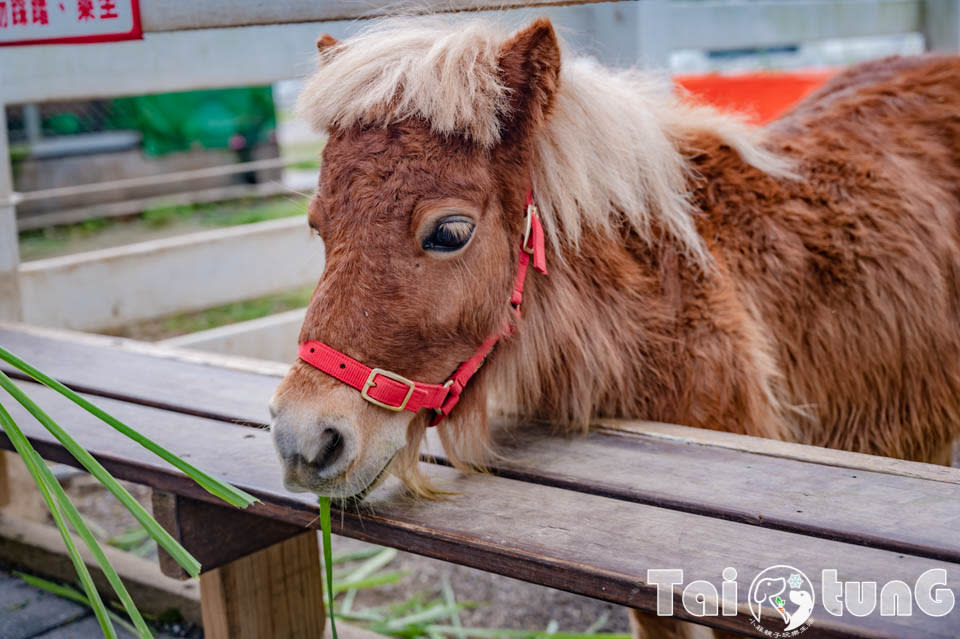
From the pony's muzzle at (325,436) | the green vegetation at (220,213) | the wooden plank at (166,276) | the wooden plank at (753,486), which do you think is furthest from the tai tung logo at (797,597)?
the green vegetation at (220,213)

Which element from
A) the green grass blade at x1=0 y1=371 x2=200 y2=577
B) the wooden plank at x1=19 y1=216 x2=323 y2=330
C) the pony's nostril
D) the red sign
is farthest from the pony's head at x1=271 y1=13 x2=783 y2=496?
the wooden plank at x1=19 y1=216 x2=323 y2=330

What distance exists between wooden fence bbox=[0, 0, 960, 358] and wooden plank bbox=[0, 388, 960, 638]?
1755 mm

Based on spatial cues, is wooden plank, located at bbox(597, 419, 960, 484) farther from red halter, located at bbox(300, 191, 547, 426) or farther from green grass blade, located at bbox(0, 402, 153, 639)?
green grass blade, located at bbox(0, 402, 153, 639)

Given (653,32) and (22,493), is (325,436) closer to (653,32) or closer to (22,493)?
(22,493)

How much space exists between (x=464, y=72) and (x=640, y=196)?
0.56 meters

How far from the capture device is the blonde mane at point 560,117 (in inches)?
69.7

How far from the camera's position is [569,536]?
1478 mm

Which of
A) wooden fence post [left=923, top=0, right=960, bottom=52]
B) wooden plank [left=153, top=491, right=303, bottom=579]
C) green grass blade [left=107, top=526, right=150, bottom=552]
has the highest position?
wooden fence post [left=923, top=0, right=960, bottom=52]

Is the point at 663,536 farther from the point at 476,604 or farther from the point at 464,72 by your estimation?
the point at 476,604

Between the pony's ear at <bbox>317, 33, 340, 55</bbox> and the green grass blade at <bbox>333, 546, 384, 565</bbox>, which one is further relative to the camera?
the green grass blade at <bbox>333, 546, 384, 565</bbox>

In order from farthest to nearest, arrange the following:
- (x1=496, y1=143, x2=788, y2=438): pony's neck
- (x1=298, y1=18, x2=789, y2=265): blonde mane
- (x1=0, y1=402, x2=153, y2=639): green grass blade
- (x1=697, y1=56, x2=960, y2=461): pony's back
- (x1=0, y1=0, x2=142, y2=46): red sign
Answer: (x1=0, y1=0, x2=142, y2=46): red sign
(x1=697, y1=56, x2=960, y2=461): pony's back
(x1=496, y1=143, x2=788, y2=438): pony's neck
(x1=298, y1=18, x2=789, y2=265): blonde mane
(x1=0, y1=402, x2=153, y2=639): green grass blade

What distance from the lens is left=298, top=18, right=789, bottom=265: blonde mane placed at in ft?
5.81

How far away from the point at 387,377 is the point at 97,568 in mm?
1455

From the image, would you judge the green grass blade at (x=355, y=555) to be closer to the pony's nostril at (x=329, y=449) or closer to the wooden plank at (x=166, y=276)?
the wooden plank at (x=166, y=276)
